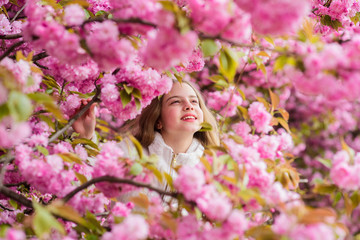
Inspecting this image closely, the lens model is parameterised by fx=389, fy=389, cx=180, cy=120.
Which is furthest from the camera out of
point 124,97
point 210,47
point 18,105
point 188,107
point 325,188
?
point 188,107

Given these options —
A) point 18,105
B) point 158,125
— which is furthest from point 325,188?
point 158,125

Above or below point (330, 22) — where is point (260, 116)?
below

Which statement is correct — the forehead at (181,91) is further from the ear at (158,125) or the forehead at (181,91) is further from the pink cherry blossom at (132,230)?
the pink cherry blossom at (132,230)

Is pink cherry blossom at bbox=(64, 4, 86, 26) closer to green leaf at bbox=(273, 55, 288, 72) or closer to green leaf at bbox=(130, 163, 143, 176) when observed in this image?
green leaf at bbox=(130, 163, 143, 176)

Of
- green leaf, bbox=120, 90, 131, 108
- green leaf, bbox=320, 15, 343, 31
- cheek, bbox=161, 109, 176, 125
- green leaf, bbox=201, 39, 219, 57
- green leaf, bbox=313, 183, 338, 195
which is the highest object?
green leaf, bbox=201, 39, 219, 57

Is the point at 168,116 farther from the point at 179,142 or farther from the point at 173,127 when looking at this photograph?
the point at 179,142

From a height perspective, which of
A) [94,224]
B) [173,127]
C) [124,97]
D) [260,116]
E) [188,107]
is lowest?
[173,127]

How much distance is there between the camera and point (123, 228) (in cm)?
104

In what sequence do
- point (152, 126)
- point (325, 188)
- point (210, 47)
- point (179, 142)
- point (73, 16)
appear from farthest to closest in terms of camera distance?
point (152, 126) < point (179, 142) < point (325, 188) < point (73, 16) < point (210, 47)

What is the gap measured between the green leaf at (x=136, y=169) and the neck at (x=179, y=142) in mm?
1177

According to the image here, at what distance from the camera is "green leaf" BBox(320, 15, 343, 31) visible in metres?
2.40

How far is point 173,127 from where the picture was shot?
238 centimetres

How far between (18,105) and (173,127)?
1488mm

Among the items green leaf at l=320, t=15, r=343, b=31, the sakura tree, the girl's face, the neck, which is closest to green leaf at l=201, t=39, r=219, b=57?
the sakura tree
